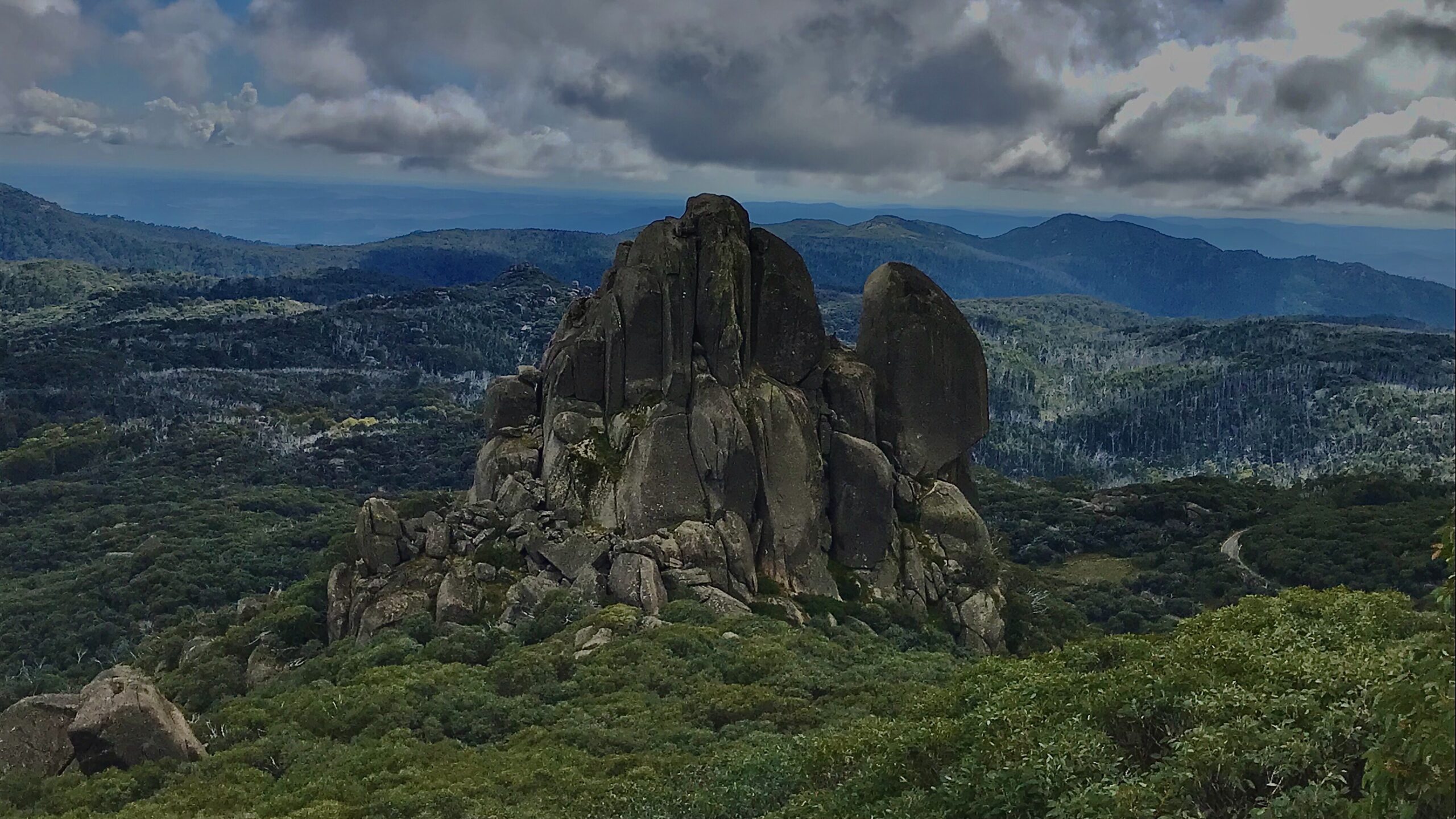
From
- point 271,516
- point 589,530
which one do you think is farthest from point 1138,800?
point 271,516

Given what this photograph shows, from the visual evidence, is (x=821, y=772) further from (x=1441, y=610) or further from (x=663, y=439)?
(x=663, y=439)

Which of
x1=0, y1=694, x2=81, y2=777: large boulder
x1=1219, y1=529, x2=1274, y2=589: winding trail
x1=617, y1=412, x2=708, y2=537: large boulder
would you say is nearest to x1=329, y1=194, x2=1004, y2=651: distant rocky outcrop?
x1=617, y1=412, x2=708, y2=537: large boulder

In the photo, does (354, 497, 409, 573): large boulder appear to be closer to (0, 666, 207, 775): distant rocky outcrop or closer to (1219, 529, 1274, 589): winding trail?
(0, 666, 207, 775): distant rocky outcrop

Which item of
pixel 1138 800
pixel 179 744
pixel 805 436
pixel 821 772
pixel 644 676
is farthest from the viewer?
pixel 805 436

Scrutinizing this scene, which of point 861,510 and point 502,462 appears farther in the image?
point 502,462

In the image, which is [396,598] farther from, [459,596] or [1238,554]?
[1238,554]

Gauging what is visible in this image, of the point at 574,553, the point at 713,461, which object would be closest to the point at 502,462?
the point at 574,553
